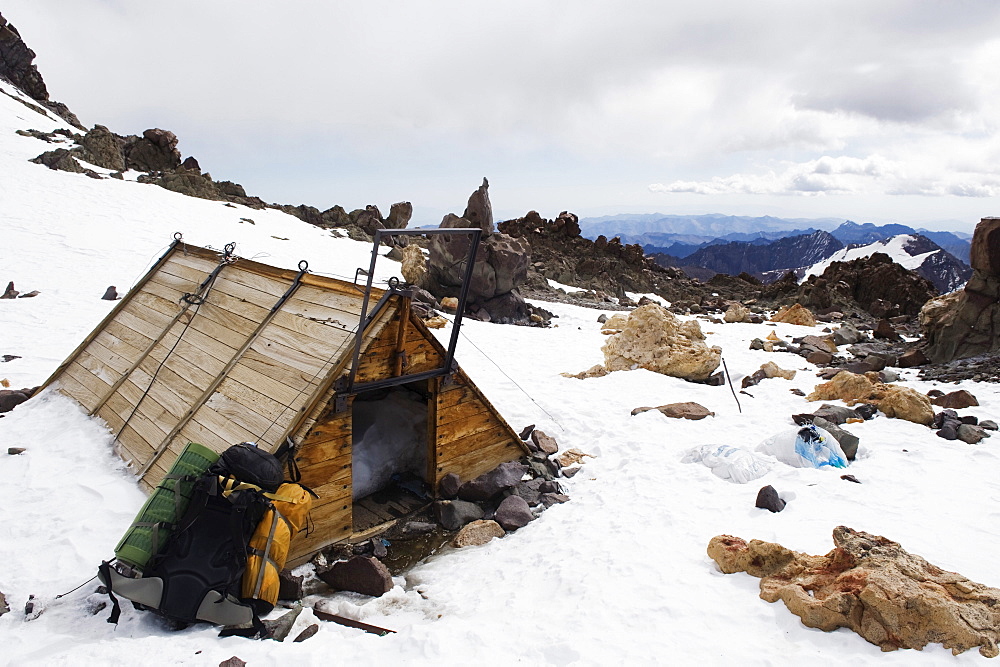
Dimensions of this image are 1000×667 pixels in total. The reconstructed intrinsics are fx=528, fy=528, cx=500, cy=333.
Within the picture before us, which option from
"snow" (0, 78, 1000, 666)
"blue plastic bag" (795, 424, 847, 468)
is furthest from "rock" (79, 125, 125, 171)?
"blue plastic bag" (795, 424, 847, 468)

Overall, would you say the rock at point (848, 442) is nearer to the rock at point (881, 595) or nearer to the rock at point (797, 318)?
the rock at point (881, 595)

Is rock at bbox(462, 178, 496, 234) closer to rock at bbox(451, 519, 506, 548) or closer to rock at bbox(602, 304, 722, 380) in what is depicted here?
rock at bbox(602, 304, 722, 380)

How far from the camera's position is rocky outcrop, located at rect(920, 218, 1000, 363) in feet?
47.1

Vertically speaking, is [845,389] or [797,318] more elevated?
[845,389]

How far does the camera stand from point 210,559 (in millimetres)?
3955

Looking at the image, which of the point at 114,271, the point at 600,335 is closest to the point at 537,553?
the point at 600,335

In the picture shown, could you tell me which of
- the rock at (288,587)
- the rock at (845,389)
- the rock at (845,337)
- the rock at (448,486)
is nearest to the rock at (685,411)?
the rock at (845,389)

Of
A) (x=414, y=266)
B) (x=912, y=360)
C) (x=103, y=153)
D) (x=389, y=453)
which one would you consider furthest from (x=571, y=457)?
(x=103, y=153)

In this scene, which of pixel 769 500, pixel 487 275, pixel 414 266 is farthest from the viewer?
pixel 414 266

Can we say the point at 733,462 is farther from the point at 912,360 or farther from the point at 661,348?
→ the point at 912,360

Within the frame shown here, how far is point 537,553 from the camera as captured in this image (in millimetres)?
5375

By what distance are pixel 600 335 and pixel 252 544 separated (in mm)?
14791

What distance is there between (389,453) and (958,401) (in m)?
9.99

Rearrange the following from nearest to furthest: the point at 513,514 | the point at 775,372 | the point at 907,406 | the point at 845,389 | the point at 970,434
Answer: the point at 513,514 < the point at 970,434 < the point at 907,406 < the point at 845,389 < the point at 775,372
